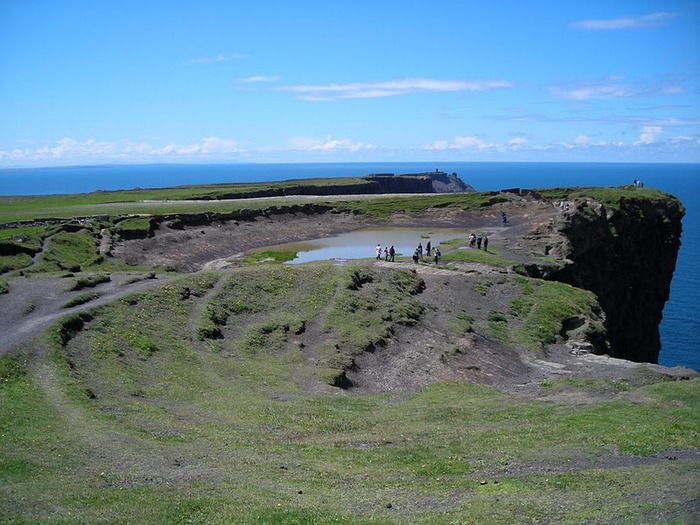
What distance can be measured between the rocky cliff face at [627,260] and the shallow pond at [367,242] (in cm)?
1782

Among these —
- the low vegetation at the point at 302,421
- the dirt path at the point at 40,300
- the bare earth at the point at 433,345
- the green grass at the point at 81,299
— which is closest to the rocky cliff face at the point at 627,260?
the bare earth at the point at 433,345

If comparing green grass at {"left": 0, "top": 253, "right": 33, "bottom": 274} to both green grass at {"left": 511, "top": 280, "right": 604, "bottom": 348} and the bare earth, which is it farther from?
green grass at {"left": 511, "top": 280, "right": 604, "bottom": 348}

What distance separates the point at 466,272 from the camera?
2648 inches

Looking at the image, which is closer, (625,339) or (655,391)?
(655,391)

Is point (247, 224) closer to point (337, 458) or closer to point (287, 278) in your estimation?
point (287, 278)

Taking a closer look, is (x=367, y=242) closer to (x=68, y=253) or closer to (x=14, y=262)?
(x=68, y=253)

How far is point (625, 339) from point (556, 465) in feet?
253

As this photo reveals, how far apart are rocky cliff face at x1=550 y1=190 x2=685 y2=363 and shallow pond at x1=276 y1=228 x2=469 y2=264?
58.5ft

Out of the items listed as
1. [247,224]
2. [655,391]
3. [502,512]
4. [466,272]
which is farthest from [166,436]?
[247,224]

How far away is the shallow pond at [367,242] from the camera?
8547 cm

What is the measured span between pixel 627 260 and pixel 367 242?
39.9 m

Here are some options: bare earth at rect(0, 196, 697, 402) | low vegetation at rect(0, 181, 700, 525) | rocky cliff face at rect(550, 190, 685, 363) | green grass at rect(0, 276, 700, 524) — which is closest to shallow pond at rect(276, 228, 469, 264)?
bare earth at rect(0, 196, 697, 402)

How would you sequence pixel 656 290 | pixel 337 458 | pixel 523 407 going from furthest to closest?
1. pixel 656 290
2. pixel 523 407
3. pixel 337 458

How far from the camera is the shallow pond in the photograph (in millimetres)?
85475
